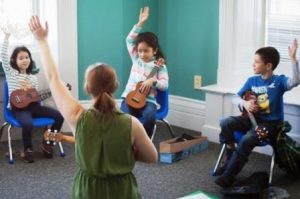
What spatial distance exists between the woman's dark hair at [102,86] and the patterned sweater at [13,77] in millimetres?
2191

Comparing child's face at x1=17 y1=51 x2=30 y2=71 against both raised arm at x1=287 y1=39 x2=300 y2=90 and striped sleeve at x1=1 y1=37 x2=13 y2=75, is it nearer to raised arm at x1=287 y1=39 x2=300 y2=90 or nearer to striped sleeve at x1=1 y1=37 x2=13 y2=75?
striped sleeve at x1=1 y1=37 x2=13 y2=75

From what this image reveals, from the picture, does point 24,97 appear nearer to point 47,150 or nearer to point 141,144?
→ point 47,150

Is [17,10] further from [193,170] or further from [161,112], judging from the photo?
[193,170]

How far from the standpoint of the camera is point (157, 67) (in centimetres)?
412

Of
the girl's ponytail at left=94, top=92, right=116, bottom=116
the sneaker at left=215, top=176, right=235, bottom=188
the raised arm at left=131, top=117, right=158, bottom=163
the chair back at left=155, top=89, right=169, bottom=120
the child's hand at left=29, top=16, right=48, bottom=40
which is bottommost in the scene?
the sneaker at left=215, top=176, right=235, bottom=188

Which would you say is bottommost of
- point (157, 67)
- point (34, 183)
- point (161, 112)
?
point (34, 183)

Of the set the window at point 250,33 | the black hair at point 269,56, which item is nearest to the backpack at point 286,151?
the black hair at point 269,56

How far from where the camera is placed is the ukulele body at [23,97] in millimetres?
3953

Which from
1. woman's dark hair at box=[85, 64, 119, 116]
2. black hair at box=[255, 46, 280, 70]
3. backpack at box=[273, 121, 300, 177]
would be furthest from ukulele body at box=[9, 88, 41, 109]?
woman's dark hair at box=[85, 64, 119, 116]

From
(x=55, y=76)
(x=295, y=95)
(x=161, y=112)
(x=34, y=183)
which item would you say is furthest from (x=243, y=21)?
(x=55, y=76)

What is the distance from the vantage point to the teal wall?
4.67 m

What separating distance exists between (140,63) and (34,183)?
1289 millimetres

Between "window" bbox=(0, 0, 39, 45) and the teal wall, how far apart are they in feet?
1.54

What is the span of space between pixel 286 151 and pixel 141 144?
179cm
